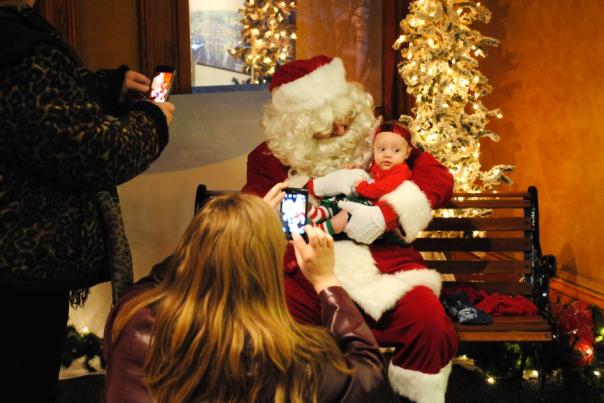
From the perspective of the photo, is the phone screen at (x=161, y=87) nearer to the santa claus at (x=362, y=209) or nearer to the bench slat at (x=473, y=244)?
the santa claus at (x=362, y=209)

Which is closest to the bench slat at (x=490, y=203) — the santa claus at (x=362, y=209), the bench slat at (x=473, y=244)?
the bench slat at (x=473, y=244)

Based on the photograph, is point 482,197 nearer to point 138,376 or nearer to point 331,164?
point 331,164

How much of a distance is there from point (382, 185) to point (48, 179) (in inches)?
66.6

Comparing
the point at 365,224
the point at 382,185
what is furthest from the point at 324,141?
the point at 365,224

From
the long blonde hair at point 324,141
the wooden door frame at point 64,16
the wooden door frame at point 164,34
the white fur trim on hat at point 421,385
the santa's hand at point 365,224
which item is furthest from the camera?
the wooden door frame at point 164,34

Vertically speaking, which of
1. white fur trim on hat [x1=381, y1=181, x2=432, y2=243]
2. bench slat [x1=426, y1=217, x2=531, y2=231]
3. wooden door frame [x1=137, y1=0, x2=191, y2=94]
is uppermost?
wooden door frame [x1=137, y1=0, x2=191, y2=94]

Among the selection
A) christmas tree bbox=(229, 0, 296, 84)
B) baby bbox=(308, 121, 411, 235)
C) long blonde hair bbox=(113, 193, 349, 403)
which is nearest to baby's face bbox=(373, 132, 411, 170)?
baby bbox=(308, 121, 411, 235)

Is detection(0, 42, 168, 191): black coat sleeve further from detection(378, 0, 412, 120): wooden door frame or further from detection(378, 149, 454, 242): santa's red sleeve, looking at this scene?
detection(378, 0, 412, 120): wooden door frame

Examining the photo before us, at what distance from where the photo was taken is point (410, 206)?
10.1 feet

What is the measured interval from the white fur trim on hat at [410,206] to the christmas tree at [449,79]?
1.74m

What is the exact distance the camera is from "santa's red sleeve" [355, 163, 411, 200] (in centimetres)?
314

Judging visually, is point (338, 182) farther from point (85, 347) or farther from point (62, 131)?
point (85, 347)

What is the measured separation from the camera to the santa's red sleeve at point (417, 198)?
307cm

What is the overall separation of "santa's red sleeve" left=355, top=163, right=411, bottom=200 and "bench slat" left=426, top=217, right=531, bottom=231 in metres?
0.75
